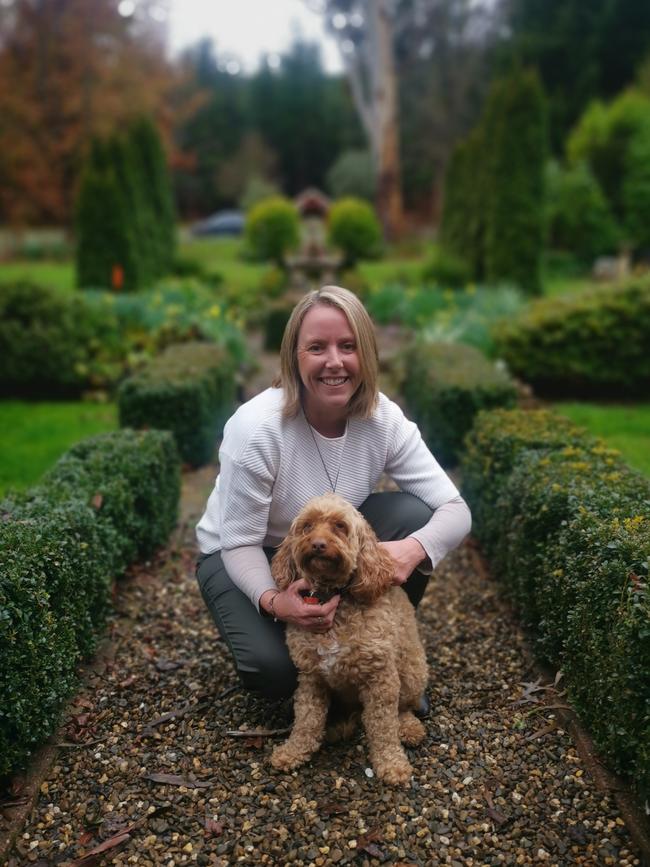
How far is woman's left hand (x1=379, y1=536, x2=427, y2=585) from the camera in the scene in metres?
2.72

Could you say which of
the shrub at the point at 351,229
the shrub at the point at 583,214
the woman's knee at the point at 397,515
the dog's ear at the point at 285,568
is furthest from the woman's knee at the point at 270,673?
the shrub at the point at 583,214

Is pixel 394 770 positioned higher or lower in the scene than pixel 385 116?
lower

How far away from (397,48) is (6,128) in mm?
18061

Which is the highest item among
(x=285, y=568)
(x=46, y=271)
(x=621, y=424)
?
(x=285, y=568)

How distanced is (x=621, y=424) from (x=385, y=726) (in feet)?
16.5

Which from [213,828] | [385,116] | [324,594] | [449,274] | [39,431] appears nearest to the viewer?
[213,828]

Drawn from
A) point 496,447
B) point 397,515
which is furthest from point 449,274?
point 397,515

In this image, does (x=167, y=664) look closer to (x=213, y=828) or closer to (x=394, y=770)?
(x=213, y=828)

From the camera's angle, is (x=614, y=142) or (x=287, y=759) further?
(x=614, y=142)

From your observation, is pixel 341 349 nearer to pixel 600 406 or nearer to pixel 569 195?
pixel 600 406

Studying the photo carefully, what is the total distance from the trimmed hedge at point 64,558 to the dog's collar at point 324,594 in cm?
94

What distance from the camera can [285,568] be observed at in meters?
2.60

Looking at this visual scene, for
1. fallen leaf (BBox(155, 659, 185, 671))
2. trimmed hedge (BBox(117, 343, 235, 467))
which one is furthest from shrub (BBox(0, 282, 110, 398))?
fallen leaf (BBox(155, 659, 185, 671))

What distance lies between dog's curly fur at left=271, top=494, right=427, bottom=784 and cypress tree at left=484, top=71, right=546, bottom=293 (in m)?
12.5
